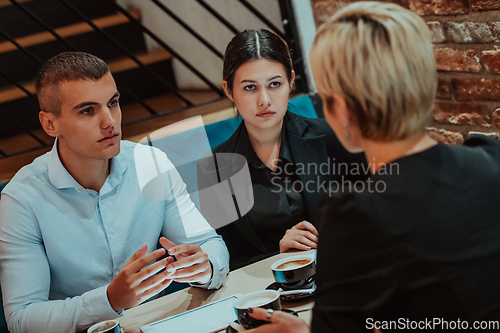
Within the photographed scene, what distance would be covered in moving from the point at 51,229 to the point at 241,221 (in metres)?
0.64

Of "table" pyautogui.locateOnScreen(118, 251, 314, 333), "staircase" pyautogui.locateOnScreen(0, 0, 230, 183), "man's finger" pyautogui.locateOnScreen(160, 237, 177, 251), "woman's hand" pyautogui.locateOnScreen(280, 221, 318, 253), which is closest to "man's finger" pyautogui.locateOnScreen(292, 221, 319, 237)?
"woman's hand" pyautogui.locateOnScreen(280, 221, 318, 253)

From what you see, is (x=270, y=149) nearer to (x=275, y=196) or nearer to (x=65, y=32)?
(x=275, y=196)

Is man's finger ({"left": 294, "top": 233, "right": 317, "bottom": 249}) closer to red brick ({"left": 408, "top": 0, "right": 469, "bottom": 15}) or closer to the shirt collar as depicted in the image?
the shirt collar

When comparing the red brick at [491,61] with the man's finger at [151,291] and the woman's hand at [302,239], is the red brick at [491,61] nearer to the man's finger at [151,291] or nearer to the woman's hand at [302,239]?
the woman's hand at [302,239]

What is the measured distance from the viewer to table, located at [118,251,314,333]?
3.68 ft

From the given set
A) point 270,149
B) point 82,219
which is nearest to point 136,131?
point 270,149

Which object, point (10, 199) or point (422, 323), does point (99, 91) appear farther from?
point (422, 323)

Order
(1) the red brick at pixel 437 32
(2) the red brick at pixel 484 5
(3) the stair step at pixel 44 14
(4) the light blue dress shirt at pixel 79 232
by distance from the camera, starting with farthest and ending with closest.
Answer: (3) the stair step at pixel 44 14 < (1) the red brick at pixel 437 32 < (2) the red brick at pixel 484 5 < (4) the light blue dress shirt at pixel 79 232

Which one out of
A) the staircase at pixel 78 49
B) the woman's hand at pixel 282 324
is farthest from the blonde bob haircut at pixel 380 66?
the staircase at pixel 78 49

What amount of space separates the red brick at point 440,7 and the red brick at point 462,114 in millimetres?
362

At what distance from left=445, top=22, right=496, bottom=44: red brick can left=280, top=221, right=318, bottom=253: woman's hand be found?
994 millimetres

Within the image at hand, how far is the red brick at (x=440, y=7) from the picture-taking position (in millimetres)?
1760

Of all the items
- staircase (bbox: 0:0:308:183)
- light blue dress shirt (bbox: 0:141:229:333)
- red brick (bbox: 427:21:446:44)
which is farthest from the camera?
staircase (bbox: 0:0:308:183)

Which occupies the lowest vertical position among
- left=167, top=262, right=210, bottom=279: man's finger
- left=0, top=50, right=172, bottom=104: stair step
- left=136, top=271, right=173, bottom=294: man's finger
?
left=167, top=262, right=210, bottom=279: man's finger
